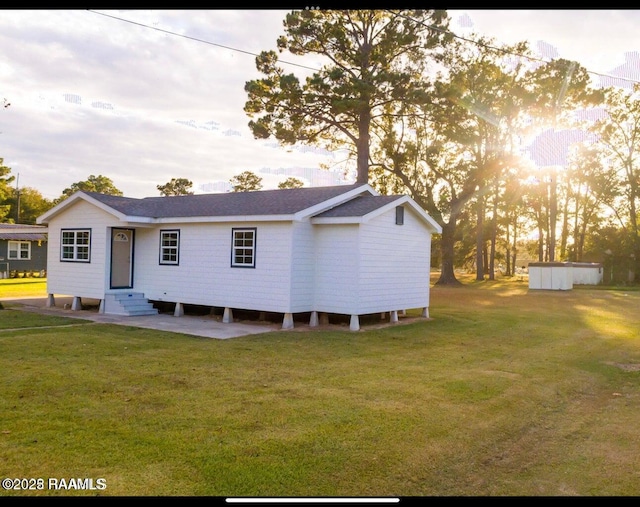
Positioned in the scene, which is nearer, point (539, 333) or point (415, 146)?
point (539, 333)

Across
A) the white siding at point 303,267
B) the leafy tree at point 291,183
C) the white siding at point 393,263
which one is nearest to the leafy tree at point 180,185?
the leafy tree at point 291,183

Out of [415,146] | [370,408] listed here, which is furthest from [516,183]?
[370,408]

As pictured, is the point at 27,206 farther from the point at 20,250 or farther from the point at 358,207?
the point at 358,207

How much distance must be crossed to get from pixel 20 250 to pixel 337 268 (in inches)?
1149

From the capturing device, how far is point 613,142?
4716 cm

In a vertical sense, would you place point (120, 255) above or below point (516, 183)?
below

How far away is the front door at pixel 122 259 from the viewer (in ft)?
56.0

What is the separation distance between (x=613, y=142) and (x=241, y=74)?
35414mm

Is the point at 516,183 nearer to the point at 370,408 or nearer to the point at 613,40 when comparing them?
the point at 613,40

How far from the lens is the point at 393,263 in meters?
15.3

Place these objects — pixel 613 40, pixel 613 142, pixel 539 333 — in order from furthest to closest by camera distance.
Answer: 1. pixel 613 142
2. pixel 539 333
3. pixel 613 40

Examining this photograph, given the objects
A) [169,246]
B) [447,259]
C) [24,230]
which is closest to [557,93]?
[447,259]

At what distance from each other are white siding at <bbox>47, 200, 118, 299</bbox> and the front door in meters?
0.40

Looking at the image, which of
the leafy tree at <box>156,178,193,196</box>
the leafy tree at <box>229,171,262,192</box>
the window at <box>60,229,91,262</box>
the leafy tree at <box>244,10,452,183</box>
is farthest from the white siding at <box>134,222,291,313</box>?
the leafy tree at <box>156,178,193,196</box>
